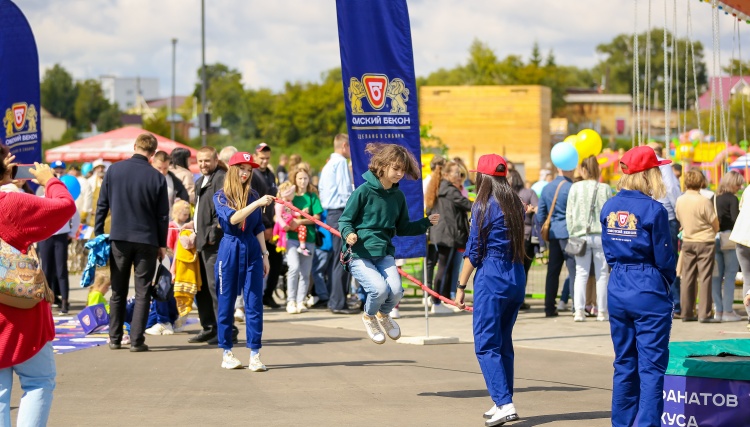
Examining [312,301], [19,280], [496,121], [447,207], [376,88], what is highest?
[496,121]

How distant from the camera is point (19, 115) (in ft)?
45.3

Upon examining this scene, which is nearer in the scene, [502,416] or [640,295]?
[640,295]

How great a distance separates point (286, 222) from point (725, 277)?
5955 mm

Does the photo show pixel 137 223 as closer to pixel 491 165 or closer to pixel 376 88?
pixel 376 88

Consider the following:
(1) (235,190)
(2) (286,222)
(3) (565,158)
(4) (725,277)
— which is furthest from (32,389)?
(4) (725,277)

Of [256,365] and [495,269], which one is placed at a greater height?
[495,269]

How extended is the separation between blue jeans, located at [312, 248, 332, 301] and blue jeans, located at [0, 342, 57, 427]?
9749mm

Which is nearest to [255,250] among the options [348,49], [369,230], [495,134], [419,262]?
[369,230]

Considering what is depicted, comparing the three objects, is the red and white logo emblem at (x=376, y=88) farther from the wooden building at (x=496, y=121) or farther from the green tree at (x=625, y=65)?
the green tree at (x=625, y=65)

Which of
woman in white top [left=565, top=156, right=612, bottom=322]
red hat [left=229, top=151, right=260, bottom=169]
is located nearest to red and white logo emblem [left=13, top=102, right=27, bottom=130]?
red hat [left=229, top=151, right=260, bottom=169]

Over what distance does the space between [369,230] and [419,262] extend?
332 inches

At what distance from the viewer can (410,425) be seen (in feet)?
24.5

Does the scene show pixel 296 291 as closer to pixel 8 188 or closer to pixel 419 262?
pixel 419 262

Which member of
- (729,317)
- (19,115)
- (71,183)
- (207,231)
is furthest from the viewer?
(71,183)
